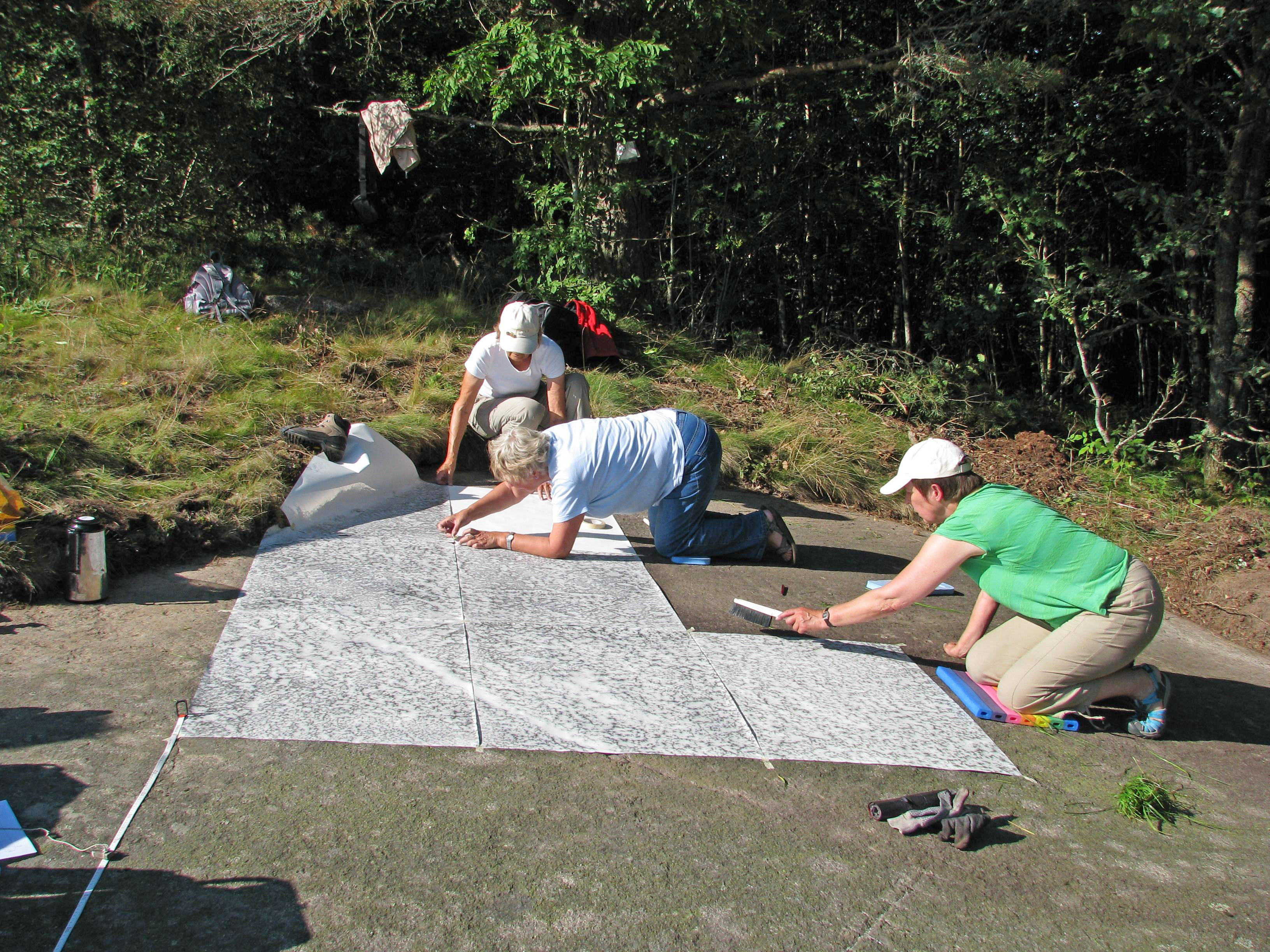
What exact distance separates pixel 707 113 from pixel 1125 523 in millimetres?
5561

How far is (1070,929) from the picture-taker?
2350 mm

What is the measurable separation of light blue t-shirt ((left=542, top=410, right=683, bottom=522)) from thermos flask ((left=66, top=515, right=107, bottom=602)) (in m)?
1.81

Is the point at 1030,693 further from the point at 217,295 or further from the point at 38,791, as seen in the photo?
the point at 217,295

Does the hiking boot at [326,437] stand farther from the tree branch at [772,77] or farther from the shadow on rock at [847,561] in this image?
the tree branch at [772,77]

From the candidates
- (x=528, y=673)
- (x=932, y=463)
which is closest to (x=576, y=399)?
(x=528, y=673)

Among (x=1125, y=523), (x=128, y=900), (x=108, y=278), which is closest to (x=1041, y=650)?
(x=128, y=900)

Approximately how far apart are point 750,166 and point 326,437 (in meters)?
6.47

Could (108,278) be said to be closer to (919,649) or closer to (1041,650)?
(919,649)

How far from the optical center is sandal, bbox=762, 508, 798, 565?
484 cm

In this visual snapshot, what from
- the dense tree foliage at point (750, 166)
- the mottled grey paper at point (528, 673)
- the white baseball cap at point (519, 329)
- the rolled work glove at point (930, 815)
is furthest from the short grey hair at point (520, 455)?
the dense tree foliage at point (750, 166)

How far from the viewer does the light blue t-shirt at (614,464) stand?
159 inches

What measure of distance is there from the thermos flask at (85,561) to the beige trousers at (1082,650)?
138 inches

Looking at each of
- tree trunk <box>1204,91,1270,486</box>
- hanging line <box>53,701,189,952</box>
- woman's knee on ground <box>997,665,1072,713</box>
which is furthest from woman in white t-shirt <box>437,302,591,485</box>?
tree trunk <box>1204,91,1270,486</box>

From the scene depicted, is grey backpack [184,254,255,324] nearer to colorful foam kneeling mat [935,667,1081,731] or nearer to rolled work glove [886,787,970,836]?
colorful foam kneeling mat [935,667,1081,731]
